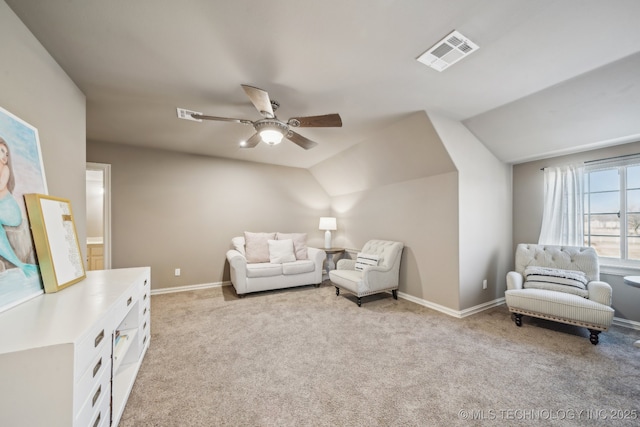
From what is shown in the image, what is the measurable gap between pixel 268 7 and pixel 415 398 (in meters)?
2.67

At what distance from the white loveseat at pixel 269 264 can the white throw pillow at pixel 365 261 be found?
2.47 feet

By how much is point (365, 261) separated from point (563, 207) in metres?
2.71

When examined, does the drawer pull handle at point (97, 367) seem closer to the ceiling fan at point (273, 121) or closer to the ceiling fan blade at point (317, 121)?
the ceiling fan at point (273, 121)

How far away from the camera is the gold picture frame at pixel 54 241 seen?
1.39 m

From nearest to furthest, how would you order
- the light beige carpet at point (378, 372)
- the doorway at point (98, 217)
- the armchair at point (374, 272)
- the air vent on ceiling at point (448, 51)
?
the light beige carpet at point (378, 372), the air vent on ceiling at point (448, 51), the armchair at point (374, 272), the doorway at point (98, 217)

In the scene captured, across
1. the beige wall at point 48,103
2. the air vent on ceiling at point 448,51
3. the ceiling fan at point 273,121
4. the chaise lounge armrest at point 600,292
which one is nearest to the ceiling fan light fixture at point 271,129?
the ceiling fan at point 273,121

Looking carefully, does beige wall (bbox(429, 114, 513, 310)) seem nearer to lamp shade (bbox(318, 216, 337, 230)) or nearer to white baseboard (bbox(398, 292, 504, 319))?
white baseboard (bbox(398, 292, 504, 319))

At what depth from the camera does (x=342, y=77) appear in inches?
83.8

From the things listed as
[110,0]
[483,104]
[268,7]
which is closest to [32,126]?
[110,0]

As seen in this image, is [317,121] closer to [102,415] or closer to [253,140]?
[253,140]

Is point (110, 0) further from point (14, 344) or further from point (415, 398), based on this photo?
point (415, 398)

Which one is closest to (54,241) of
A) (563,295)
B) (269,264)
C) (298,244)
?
(269,264)

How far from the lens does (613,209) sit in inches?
114

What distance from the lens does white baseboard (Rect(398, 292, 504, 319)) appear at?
306 centimetres
